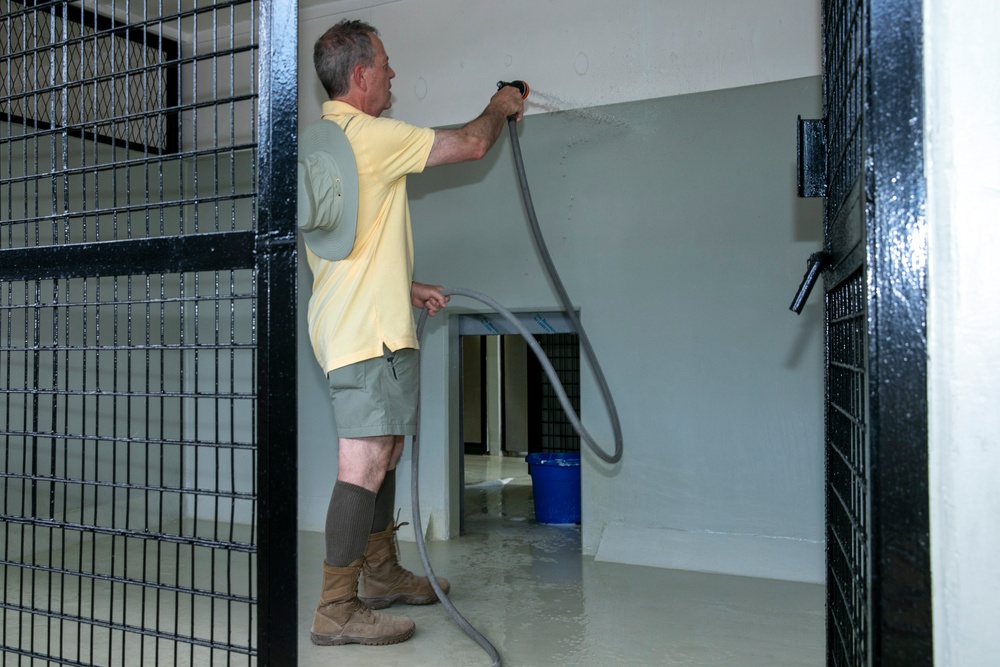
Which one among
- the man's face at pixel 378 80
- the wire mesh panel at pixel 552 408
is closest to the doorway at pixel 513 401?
the wire mesh panel at pixel 552 408

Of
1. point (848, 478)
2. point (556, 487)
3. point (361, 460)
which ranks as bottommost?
point (556, 487)

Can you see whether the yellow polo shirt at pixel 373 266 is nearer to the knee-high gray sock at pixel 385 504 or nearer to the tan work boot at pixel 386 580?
the knee-high gray sock at pixel 385 504

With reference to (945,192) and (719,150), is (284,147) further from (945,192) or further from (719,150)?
(719,150)

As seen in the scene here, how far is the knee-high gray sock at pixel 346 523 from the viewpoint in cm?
232

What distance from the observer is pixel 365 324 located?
7.54 feet

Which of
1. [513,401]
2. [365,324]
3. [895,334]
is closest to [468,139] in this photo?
[365,324]

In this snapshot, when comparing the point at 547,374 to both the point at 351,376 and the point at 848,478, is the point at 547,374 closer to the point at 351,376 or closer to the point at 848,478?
the point at 351,376

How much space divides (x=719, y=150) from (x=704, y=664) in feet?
6.10

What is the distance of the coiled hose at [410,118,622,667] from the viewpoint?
2.41 meters

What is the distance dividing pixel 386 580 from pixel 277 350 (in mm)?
1713

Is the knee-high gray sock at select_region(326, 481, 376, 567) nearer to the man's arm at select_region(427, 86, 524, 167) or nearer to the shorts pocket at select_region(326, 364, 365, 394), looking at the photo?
the shorts pocket at select_region(326, 364, 365, 394)

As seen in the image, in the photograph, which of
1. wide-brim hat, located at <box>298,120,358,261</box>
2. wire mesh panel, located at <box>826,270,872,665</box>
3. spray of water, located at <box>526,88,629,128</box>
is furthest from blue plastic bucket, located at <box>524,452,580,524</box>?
wire mesh panel, located at <box>826,270,872,665</box>

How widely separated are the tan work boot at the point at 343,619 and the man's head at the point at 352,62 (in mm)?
1311

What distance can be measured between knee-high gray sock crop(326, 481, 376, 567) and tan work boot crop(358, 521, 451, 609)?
1.15 ft
